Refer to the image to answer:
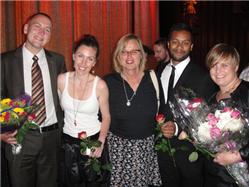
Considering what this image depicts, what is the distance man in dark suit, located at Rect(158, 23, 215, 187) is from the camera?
2.59 meters

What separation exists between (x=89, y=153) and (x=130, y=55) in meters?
0.88

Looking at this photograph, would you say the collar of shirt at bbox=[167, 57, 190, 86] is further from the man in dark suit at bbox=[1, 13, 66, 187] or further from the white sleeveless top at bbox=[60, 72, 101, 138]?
the man in dark suit at bbox=[1, 13, 66, 187]

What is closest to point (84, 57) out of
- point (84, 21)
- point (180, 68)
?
point (180, 68)

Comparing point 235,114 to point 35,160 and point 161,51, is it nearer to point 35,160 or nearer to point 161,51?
point 35,160

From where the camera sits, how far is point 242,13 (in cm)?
1105

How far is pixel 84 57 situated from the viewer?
254cm

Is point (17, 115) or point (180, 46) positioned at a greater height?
point (180, 46)

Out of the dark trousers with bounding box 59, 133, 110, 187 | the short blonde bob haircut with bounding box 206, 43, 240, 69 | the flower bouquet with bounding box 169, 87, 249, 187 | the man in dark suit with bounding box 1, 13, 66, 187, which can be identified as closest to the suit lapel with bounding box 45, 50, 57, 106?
the man in dark suit with bounding box 1, 13, 66, 187

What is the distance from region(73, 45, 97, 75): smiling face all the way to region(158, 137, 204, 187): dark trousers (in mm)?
929

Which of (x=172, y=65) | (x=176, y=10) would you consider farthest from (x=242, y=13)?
(x=172, y=65)

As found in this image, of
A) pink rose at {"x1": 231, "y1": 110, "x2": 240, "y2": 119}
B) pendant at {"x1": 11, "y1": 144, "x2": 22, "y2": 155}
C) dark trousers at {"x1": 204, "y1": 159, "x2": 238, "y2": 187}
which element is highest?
pink rose at {"x1": 231, "y1": 110, "x2": 240, "y2": 119}

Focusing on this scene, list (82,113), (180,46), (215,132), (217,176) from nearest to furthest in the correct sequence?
(215,132) < (217,176) < (82,113) < (180,46)

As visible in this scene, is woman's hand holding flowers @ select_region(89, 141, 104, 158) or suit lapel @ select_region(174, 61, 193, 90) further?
suit lapel @ select_region(174, 61, 193, 90)

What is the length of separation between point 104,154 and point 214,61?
1.13 m
